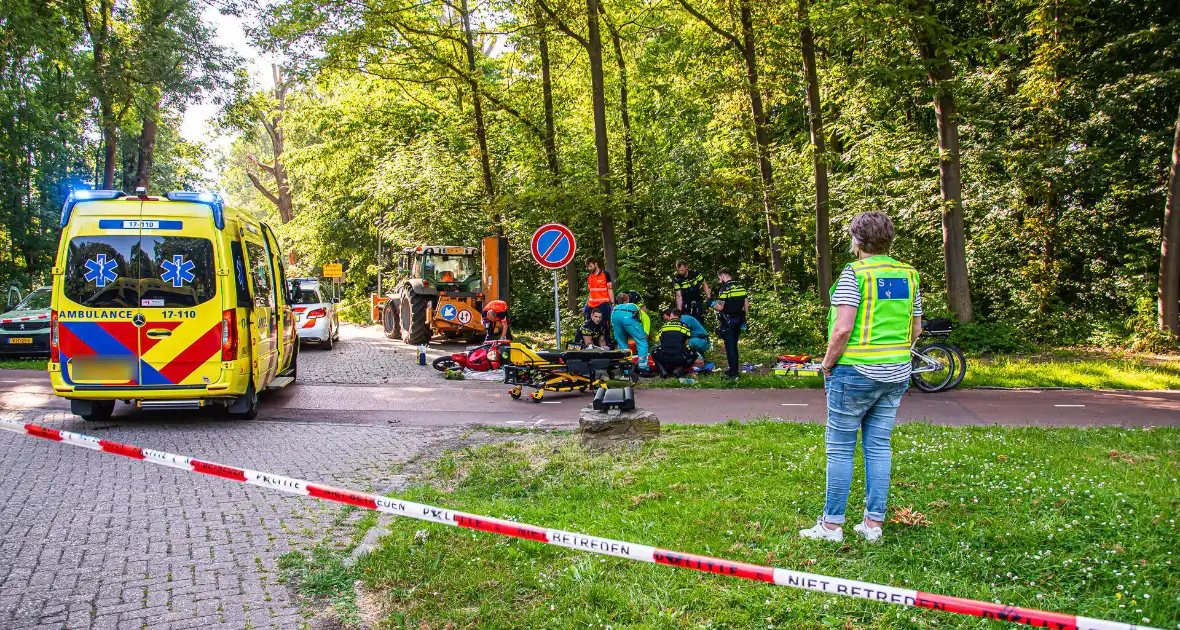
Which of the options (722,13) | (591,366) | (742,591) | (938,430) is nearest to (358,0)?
(722,13)

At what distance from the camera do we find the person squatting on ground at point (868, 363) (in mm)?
4301

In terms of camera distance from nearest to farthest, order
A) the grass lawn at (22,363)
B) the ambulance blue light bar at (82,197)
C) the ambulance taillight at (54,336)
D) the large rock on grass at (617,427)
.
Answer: the large rock on grass at (617,427) → the ambulance taillight at (54,336) → the ambulance blue light bar at (82,197) → the grass lawn at (22,363)

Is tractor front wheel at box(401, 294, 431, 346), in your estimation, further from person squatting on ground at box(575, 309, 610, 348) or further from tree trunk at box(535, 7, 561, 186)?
person squatting on ground at box(575, 309, 610, 348)

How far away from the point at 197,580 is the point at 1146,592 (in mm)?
4813

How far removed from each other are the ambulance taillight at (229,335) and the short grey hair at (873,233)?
24.6 ft

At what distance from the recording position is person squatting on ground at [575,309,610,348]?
1353 cm

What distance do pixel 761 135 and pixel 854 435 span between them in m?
13.7

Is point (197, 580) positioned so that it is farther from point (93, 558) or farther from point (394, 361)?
point (394, 361)

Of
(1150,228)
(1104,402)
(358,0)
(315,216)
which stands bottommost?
(1104,402)

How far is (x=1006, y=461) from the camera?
596cm

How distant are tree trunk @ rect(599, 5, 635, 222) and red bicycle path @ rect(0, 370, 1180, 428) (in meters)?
6.66

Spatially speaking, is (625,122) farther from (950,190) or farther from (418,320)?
(950,190)

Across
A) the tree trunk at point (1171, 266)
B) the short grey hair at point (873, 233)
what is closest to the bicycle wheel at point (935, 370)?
the tree trunk at point (1171, 266)

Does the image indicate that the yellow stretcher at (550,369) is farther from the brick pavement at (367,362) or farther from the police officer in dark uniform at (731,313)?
the brick pavement at (367,362)
